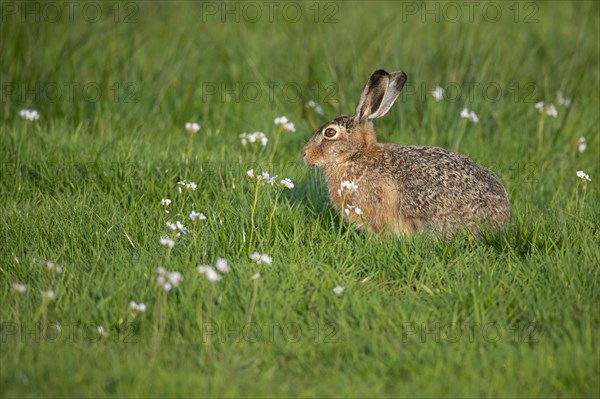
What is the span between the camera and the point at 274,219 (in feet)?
20.9

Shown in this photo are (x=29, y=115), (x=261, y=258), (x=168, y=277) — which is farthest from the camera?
(x=29, y=115)

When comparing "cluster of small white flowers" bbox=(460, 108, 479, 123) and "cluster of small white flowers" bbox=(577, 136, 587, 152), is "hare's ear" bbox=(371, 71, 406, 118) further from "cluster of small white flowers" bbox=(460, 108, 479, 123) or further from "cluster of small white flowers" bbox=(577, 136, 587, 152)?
"cluster of small white flowers" bbox=(577, 136, 587, 152)

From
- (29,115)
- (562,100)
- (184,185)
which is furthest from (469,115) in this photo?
(29,115)

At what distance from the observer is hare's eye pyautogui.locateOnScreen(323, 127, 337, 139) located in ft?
23.5

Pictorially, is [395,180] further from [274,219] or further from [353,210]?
[274,219]

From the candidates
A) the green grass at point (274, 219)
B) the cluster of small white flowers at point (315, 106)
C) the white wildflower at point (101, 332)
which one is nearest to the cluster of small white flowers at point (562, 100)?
the green grass at point (274, 219)

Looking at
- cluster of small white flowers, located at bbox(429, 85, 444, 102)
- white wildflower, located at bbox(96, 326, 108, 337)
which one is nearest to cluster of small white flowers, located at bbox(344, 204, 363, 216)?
white wildflower, located at bbox(96, 326, 108, 337)

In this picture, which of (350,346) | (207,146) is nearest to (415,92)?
(207,146)

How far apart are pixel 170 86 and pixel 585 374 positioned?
6186 mm

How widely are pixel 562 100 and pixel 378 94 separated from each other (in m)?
2.86

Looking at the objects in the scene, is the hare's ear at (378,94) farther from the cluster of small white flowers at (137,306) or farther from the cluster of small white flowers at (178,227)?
the cluster of small white flowers at (137,306)

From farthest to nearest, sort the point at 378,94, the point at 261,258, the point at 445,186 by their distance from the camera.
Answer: the point at 378,94, the point at 445,186, the point at 261,258

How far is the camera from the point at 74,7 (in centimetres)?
1180

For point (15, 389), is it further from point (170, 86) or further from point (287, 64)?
point (287, 64)
